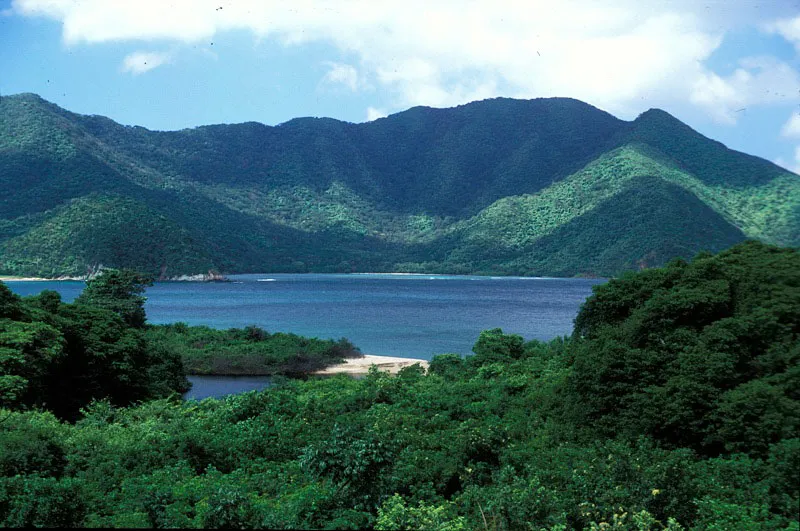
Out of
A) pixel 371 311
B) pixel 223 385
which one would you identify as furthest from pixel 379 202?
pixel 223 385

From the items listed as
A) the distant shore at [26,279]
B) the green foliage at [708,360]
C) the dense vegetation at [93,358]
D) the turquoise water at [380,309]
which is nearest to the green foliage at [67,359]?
the dense vegetation at [93,358]

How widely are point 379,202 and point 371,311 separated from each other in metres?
122

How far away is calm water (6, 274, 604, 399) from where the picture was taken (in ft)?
155

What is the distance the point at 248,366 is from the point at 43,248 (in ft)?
244

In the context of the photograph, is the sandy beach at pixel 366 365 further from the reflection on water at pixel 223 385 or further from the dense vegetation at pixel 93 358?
the reflection on water at pixel 223 385

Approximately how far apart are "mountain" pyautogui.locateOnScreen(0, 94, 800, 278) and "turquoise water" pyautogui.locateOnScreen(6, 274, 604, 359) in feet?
35.9

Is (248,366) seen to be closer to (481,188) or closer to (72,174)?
(72,174)

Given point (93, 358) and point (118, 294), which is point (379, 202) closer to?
point (118, 294)

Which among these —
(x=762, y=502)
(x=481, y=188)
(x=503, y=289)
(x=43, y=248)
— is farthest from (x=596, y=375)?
(x=481, y=188)

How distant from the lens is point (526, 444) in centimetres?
1248

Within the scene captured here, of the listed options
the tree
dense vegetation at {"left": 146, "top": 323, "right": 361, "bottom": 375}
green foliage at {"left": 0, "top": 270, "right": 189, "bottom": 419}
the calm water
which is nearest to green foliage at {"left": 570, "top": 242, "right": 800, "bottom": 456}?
green foliage at {"left": 0, "top": 270, "right": 189, "bottom": 419}

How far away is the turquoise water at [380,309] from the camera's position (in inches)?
1999

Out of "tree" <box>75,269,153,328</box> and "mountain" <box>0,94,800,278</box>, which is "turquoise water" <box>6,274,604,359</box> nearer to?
"mountain" <box>0,94,800,278</box>

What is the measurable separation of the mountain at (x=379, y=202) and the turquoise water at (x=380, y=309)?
35.9 feet
